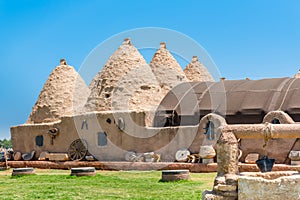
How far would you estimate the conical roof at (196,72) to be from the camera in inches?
1199

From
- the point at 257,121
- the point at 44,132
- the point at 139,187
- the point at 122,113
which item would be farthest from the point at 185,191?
the point at 44,132

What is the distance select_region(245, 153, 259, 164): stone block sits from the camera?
54.2 feet

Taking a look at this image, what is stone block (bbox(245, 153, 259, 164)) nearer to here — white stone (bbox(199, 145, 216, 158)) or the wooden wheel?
white stone (bbox(199, 145, 216, 158))

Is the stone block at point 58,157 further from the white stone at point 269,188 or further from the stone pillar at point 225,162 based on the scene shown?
the white stone at point 269,188

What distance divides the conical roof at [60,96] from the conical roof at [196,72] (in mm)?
7452

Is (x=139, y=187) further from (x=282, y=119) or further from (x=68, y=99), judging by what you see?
(x=68, y=99)

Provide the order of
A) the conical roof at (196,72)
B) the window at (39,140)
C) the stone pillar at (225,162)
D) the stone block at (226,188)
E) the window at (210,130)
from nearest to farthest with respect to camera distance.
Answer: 1. the stone block at (226,188)
2. the stone pillar at (225,162)
3. the window at (210,130)
4. the window at (39,140)
5. the conical roof at (196,72)

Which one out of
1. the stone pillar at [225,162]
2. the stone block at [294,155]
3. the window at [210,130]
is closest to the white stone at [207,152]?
the window at [210,130]

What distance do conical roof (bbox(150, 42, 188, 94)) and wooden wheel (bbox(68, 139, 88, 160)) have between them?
22.0 feet

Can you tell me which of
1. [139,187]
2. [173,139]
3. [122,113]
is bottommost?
[139,187]

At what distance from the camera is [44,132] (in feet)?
76.0

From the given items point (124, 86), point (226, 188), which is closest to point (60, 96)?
point (124, 86)

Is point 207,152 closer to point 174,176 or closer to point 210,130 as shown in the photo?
point 210,130

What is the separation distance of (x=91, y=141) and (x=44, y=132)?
10.9ft
